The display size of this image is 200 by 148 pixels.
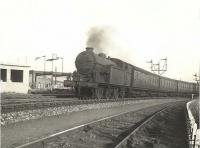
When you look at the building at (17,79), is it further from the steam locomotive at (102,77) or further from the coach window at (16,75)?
the steam locomotive at (102,77)

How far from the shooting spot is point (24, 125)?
10.9 metres

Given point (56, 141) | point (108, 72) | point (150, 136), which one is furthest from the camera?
point (108, 72)

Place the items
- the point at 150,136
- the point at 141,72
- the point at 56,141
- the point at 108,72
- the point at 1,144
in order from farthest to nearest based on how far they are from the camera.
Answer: the point at 141,72, the point at 108,72, the point at 150,136, the point at 56,141, the point at 1,144

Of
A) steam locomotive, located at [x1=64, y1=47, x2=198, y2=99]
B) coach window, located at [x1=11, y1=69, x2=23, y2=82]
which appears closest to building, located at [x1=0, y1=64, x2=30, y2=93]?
coach window, located at [x1=11, y1=69, x2=23, y2=82]

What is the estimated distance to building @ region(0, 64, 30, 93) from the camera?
39.3 meters

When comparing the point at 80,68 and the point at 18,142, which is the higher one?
the point at 80,68

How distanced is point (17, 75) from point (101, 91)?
73.1 feet

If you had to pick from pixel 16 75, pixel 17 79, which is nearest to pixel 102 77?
pixel 17 79

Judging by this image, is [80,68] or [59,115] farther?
[80,68]

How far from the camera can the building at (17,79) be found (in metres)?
39.3

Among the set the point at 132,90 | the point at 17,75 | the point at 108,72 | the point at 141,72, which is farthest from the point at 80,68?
the point at 17,75

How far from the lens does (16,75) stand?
42.9 m

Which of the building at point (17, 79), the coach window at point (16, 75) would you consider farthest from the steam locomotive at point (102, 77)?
the coach window at point (16, 75)

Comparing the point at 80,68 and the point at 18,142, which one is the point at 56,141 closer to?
the point at 18,142
